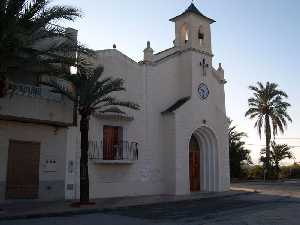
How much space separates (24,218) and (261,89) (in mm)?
34872

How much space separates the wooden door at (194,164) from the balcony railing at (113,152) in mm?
5063

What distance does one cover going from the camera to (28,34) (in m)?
15.1

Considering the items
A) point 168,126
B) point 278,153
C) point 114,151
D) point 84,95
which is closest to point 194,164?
point 168,126

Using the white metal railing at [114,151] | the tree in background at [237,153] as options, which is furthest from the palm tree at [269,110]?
the white metal railing at [114,151]

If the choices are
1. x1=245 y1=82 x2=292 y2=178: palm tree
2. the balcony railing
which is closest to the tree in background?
x1=245 y1=82 x2=292 y2=178: palm tree

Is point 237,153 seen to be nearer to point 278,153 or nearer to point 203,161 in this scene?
point 278,153

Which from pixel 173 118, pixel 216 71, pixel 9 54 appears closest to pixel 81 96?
pixel 9 54

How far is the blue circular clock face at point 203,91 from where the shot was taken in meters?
27.8

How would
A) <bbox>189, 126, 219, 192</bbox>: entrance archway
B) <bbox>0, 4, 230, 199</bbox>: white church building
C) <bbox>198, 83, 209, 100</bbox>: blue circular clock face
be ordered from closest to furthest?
<bbox>0, 4, 230, 199</bbox>: white church building
<bbox>198, 83, 209, 100</bbox>: blue circular clock face
<bbox>189, 126, 219, 192</bbox>: entrance archway

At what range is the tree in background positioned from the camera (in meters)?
44.6

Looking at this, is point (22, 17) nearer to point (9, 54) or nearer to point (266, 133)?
point (9, 54)

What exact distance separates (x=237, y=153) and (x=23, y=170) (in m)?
29.3

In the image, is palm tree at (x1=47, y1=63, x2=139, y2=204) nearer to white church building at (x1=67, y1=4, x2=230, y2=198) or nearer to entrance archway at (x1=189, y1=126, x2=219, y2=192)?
white church building at (x1=67, y1=4, x2=230, y2=198)

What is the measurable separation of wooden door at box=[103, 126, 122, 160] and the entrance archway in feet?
20.1
